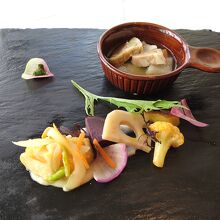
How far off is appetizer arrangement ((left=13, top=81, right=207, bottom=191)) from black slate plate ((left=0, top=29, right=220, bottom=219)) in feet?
0.10

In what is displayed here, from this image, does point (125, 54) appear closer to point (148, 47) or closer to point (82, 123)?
point (148, 47)

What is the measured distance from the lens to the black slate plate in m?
1.14

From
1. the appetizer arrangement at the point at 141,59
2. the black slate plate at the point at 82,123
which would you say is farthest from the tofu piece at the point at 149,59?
→ the black slate plate at the point at 82,123

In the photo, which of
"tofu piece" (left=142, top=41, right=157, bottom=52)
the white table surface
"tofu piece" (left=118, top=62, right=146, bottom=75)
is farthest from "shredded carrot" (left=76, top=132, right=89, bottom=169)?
the white table surface

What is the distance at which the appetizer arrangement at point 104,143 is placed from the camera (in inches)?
45.1

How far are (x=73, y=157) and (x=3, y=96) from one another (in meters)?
0.44

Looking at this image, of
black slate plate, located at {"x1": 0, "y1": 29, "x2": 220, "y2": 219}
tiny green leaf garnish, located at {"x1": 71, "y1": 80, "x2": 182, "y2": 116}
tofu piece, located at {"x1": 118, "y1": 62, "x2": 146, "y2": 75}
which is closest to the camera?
black slate plate, located at {"x1": 0, "y1": 29, "x2": 220, "y2": 219}

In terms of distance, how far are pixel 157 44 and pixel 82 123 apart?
0.43m

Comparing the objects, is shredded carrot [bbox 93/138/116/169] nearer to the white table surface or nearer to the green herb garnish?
the green herb garnish

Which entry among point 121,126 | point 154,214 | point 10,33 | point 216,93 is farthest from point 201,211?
point 10,33

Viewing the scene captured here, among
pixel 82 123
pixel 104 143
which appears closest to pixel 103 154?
pixel 104 143

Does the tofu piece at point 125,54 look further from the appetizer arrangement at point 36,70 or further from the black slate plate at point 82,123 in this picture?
the appetizer arrangement at point 36,70

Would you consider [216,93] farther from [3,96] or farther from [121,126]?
[3,96]

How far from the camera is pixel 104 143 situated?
1.23 meters
